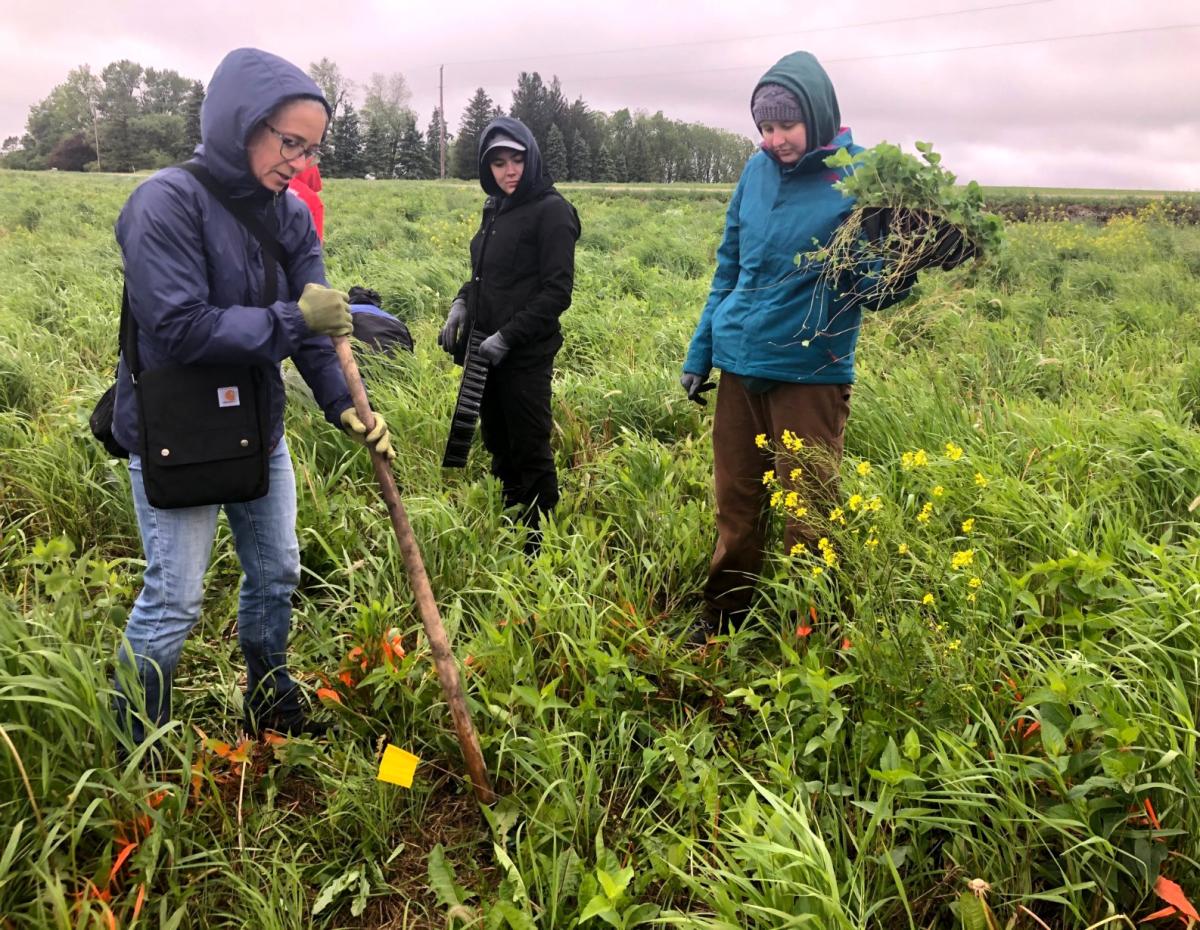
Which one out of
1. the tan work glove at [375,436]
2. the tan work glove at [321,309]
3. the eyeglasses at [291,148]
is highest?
the eyeglasses at [291,148]

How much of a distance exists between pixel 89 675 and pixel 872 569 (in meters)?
1.92

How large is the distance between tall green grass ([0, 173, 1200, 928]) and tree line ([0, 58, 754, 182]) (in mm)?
45583

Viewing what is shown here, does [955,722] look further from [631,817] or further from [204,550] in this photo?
[204,550]

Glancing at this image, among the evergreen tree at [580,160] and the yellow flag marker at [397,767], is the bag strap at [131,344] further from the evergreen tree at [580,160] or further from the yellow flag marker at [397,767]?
the evergreen tree at [580,160]

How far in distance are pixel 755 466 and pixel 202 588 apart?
1710mm

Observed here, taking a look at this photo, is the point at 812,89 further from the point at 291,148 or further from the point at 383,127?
the point at 383,127

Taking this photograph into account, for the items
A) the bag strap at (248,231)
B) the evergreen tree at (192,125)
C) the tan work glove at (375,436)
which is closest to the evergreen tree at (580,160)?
the evergreen tree at (192,125)

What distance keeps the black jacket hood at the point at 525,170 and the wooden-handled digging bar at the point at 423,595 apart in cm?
146

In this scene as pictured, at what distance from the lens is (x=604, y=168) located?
54.8 metres

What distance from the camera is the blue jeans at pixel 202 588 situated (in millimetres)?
1772

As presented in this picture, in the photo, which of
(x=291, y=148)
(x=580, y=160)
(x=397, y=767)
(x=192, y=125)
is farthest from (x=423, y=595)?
(x=580, y=160)

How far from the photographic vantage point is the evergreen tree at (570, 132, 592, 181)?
53969 millimetres

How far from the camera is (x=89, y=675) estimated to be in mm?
1676

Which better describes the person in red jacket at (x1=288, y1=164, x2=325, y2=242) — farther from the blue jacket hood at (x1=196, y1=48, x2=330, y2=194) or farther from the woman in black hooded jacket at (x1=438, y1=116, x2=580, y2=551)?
the blue jacket hood at (x1=196, y1=48, x2=330, y2=194)
